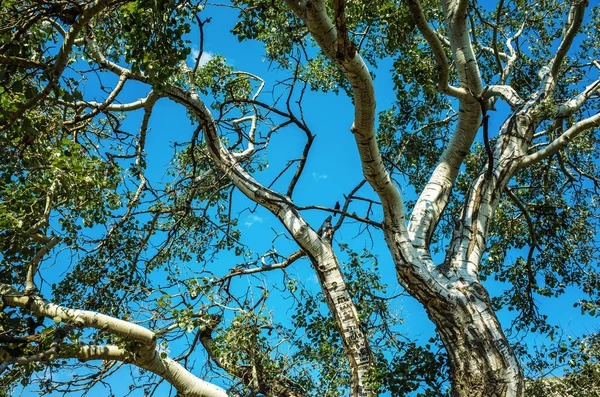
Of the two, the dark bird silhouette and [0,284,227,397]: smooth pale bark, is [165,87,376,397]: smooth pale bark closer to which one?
the dark bird silhouette

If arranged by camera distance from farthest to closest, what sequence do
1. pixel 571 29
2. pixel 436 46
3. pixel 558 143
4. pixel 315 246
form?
pixel 571 29 < pixel 558 143 < pixel 315 246 < pixel 436 46

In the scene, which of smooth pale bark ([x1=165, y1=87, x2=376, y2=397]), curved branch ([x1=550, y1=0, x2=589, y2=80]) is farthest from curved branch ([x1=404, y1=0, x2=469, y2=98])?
smooth pale bark ([x1=165, y1=87, x2=376, y2=397])

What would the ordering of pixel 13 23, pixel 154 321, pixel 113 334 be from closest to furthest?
pixel 13 23 → pixel 113 334 → pixel 154 321

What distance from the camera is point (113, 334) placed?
5.98 metres

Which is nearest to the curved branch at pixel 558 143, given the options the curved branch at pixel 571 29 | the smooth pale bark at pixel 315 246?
the curved branch at pixel 571 29

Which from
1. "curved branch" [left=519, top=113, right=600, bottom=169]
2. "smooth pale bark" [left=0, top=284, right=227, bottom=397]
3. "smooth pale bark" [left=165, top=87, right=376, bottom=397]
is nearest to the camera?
"smooth pale bark" [left=0, top=284, right=227, bottom=397]

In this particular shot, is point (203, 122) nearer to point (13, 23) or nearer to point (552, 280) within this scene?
point (13, 23)

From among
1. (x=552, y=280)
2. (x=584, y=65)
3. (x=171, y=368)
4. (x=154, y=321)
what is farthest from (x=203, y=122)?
(x=584, y=65)

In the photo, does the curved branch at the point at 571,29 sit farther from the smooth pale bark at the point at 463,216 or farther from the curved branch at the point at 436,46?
the curved branch at the point at 436,46

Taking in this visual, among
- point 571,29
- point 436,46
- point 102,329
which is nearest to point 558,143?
point 571,29

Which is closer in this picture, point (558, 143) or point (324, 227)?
point (324, 227)

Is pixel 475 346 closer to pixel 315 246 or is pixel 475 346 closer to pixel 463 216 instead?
pixel 463 216

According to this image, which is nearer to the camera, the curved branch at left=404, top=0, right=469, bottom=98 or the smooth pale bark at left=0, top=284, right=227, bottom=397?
the smooth pale bark at left=0, top=284, right=227, bottom=397

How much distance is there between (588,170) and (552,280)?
2.56 metres
